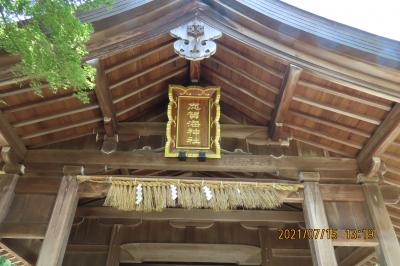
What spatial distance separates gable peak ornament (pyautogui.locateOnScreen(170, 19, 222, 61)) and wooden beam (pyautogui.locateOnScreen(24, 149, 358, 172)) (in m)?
1.73

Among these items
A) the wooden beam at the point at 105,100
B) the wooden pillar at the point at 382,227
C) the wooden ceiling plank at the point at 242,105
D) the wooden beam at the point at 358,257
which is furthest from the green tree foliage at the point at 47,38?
the wooden beam at the point at 358,257

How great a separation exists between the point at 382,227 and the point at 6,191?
5455 mm

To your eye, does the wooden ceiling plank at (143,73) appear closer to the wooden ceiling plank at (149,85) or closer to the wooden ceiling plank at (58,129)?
the wooden ceiling plank at (149,85)

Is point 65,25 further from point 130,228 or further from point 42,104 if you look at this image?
point 130,228

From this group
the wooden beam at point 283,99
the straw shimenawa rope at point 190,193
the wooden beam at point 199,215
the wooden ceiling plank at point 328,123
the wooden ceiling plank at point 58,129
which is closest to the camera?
the wooden beam at point 283,99

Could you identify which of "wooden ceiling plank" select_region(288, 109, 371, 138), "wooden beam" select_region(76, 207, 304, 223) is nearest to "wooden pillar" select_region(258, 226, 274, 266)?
"wooden beam" select_region(76, 207, 304, 223)

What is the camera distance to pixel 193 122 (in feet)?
19.1

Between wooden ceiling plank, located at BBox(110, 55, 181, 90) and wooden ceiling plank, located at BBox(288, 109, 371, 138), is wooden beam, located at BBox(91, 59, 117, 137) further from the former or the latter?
wooden ceiling plank, located at BBox(288, 109, 371, 138)

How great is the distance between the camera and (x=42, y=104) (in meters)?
5.24

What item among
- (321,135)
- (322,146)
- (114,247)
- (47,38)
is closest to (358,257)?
(322,146)

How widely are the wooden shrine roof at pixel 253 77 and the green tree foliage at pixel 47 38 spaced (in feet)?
4.01

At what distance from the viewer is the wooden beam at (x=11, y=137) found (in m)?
5.04

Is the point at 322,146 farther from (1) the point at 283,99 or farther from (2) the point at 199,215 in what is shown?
(2) the point at 199,215

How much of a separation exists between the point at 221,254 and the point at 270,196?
2454 mm
